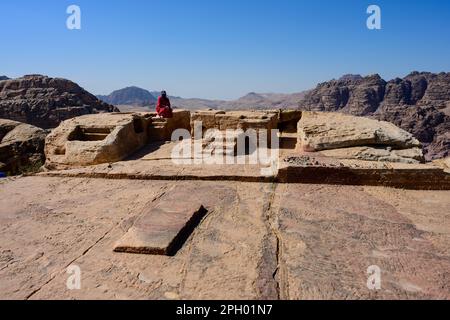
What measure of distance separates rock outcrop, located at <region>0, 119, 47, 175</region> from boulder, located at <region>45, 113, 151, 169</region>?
3782mm

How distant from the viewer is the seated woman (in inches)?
296

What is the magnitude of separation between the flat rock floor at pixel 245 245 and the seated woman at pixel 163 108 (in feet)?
12.6

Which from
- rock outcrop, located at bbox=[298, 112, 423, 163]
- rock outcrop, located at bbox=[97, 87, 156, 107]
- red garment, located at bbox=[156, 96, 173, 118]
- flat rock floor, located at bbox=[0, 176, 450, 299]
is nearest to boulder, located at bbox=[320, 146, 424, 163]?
rock outcrop, located at bbox=[298, 112, 423, 163]

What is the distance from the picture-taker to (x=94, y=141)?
571 cm

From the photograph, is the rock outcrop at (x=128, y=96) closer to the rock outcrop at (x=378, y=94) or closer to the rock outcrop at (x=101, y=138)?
the rock outcrop at (x=378, y=94)

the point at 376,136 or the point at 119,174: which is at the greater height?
the point at 376,136

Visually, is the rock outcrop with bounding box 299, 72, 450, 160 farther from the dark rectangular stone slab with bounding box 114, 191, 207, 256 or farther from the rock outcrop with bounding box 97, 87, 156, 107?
the rock outcrop with bounding box 97, 87, 156, 107

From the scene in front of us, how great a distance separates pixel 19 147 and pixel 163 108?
5.26 m

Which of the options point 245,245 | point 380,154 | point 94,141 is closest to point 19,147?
point 94,141

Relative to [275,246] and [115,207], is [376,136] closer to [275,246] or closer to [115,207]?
[275,246]

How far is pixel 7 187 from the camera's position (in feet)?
13.3

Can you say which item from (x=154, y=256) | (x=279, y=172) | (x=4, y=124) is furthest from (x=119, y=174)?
(x=4, y=124)
